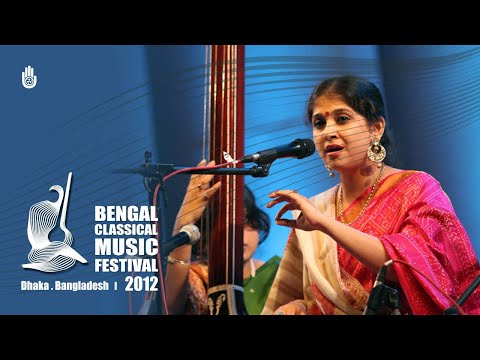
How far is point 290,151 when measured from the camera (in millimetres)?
4332

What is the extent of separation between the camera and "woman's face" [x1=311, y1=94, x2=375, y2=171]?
4.28 meters

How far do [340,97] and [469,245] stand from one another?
83 cm

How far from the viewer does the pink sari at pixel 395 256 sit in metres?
4.15

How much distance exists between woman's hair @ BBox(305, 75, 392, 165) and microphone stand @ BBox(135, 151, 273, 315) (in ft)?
1.03

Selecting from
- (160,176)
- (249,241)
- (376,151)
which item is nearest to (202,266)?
(249,241)

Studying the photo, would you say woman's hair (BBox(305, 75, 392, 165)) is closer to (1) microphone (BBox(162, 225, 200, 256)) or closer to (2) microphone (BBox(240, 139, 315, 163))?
(2) microphone (BBox(240, 139, 315, 163))

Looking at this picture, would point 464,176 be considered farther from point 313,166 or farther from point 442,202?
point 313,166

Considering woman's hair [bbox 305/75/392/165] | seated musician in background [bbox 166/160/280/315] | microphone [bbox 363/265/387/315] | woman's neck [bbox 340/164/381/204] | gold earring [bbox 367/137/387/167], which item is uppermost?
woman's hair [bbox 305/75/392/165]

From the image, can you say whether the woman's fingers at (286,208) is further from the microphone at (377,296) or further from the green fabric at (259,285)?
the microphone at (377,296)

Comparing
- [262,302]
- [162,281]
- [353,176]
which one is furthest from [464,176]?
[162,281]

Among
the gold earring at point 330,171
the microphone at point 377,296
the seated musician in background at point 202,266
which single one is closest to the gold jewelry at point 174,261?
the seated musician in background at point 202,266

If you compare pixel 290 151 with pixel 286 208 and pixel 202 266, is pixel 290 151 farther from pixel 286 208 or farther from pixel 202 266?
pixel 202 266

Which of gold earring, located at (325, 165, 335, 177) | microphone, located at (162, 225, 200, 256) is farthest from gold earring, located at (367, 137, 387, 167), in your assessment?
microphone, located at (162, 225, 200, 256)

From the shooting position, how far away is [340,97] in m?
4.30
